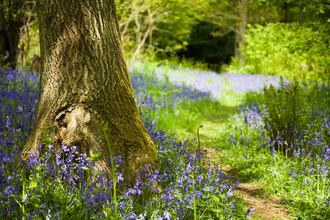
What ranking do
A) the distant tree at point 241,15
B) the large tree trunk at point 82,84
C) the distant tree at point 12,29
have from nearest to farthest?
1. the large tree trunk at point 82,84
2. the distant tree at point 12,29
3. the distant tree at point 241,15

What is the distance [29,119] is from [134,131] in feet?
5.48

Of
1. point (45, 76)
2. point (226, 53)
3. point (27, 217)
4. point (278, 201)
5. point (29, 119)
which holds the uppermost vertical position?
point (226, 53)

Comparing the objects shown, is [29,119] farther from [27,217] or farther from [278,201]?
[278,201]

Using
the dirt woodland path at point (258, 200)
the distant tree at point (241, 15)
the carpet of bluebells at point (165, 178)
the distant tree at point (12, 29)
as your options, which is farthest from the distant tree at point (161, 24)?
the dirt woodland path at point (258, 200)

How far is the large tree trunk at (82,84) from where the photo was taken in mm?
2480

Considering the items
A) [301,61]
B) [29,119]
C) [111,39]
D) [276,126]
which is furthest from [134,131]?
[301,61]

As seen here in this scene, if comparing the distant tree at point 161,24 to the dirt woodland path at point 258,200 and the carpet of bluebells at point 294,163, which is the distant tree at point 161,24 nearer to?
the carpet of bluebells at point 294,163

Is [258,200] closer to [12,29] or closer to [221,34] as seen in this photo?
[12,29]

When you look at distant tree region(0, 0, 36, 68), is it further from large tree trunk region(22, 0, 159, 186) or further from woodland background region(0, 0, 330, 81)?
large tree trunk region(22, 0, 159, 186)

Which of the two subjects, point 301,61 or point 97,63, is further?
point 301,61

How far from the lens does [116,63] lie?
268 cm

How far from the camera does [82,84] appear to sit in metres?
2.51

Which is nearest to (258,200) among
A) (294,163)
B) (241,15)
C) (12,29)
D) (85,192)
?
(294,163)

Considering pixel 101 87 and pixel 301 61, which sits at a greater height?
pixel 301 61
